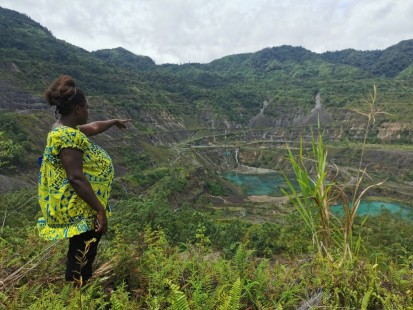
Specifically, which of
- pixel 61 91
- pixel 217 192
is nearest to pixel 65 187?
pixel 61 91

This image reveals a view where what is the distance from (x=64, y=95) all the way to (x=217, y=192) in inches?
1603

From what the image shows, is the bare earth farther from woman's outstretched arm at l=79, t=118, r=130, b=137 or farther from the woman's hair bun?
the woman's hair bun

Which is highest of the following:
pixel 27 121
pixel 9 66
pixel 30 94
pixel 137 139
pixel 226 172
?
pixel 9 66

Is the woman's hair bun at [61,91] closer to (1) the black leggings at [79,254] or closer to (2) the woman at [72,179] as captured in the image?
(2) the woman at [72,179]

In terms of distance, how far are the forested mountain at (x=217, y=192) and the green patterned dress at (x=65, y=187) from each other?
387mm

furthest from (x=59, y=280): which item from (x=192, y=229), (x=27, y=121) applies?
(x=27, y=121)

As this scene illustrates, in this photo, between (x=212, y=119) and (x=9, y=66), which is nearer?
(x=9, y=66)

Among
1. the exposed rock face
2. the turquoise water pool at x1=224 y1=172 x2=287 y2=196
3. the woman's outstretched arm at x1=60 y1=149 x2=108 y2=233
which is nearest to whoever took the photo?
the woman's outstretched arm at x1=60 y1=149 x2=108 y2=233

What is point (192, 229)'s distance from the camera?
1095cm

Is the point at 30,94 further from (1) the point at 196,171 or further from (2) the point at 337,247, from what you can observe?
(2) the point at 337,247

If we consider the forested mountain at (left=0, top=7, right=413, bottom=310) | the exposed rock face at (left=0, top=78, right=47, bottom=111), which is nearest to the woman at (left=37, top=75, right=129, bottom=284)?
the forested mountain at (left=0, top=7, right=413, bottom=310)

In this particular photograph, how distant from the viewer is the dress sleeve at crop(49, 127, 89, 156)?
2.16m

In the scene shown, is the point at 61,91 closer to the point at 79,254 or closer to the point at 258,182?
the point at 79,254

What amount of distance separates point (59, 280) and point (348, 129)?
7355cm
